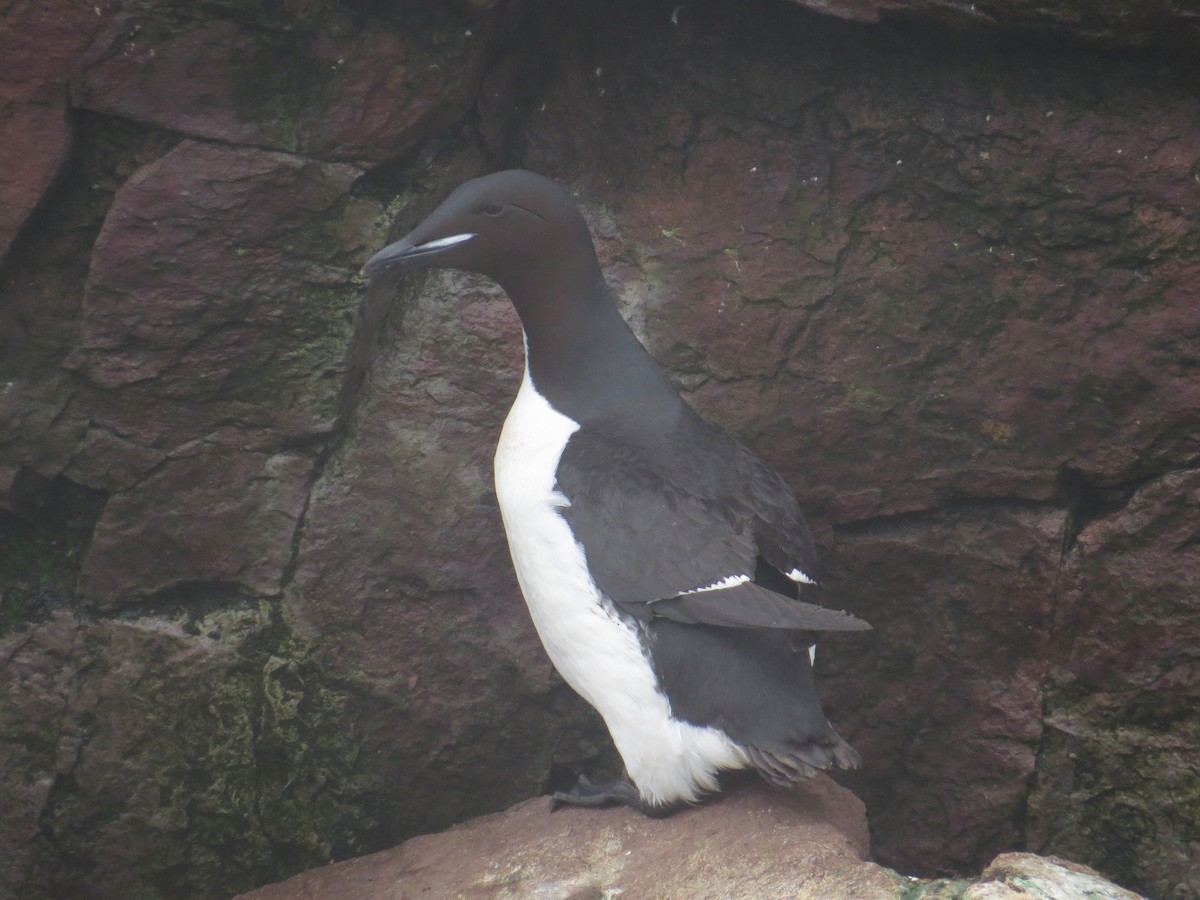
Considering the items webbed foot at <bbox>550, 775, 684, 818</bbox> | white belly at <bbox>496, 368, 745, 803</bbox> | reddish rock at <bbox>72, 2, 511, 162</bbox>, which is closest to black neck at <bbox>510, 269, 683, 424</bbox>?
white belly at <bbox>496, 368, 745, 803</bbox>

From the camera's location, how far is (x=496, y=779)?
3834mm

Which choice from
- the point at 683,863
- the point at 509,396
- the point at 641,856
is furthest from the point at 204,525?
the point at 683,863

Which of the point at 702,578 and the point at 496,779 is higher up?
the point at 702,578

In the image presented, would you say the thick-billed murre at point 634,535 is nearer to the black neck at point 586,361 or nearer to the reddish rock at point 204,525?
the black neck at point 586,361

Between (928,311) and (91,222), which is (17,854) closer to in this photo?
(91,222)

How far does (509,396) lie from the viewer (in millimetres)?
3812

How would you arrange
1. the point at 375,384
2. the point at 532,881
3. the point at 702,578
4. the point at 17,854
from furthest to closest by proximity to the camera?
the point at 375,384, the point at 17,854, the point at 532,881, the point at 702,578

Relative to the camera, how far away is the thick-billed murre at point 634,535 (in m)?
2.99

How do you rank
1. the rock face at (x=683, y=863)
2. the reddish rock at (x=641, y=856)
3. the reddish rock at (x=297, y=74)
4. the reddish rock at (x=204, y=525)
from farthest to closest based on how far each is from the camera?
the reddish rock at (x=204, y=525)
the reddish rock at (x=297, y=74)
the reddish rock at (x=641, y=856)
the rock face at (x=683, y=863)

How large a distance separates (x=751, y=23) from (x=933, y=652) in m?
2.00

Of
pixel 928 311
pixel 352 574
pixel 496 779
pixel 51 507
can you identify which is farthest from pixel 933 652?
pixel 51 507

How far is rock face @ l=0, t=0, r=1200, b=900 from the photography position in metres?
3.31

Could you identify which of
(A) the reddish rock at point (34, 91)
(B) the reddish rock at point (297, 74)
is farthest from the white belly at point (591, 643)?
(A) the reddish rock at point (34, 91)

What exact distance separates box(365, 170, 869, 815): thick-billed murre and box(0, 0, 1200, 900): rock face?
44 cm
